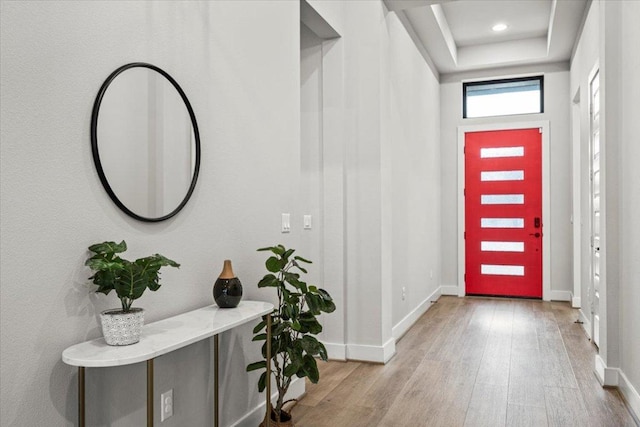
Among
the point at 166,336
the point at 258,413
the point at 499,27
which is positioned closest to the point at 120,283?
the point at 166,336

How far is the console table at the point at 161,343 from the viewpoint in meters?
1.42

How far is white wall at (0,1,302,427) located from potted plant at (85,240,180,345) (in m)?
0.08

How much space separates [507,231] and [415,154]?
2.08m

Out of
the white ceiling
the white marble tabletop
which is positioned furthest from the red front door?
the white marble tabletop

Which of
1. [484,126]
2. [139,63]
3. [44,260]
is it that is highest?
[484,126]

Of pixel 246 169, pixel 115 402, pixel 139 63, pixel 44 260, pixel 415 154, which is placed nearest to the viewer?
pixel 44 260

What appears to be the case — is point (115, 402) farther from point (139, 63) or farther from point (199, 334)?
point (139, 63)

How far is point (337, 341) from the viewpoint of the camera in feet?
13.0

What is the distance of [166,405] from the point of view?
198 cm

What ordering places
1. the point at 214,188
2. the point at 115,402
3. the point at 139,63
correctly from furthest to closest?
the point at 214,188 < the point at 139,63 < the point at 115,402

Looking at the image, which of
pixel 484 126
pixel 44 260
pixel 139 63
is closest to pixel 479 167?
pixel 484 126

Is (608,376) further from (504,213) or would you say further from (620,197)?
(504,213)

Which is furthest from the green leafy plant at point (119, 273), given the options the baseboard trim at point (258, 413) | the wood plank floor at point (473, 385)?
the wood plank floor at point (473, 385)

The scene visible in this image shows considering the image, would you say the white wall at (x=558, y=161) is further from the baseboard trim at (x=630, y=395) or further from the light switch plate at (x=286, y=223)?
the light switch plate at (x=286, y=223)
